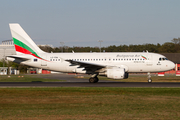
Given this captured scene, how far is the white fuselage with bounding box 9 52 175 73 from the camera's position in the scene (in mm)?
32688

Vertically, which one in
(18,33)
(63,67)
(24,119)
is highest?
(18,33)

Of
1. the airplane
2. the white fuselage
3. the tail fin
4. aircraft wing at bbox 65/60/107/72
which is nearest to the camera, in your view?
aircraft wing at bbox 65/60/107/72

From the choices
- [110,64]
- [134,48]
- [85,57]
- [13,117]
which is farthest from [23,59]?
[134,48]

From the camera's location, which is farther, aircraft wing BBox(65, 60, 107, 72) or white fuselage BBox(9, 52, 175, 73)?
white fuselage BBox(9, 52, 175, 73)

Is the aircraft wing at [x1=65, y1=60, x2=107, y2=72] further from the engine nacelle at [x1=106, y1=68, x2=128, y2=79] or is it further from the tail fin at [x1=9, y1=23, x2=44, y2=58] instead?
the tail fin at [x1=9, y1=23, x2=44, y2=58]

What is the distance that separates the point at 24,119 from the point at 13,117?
73cm

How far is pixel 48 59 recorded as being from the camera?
34.2 m

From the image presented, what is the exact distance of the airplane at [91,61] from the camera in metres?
32.3

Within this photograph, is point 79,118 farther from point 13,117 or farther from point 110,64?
point 110,64

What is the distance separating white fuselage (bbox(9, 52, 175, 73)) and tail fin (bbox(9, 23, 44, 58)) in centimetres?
92

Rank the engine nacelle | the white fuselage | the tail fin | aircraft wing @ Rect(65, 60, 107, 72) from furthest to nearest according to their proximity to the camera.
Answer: the tail fin → the white fuselage → aircraft wing @ Rect(65, 60, 107, 72) → the engine nacelle

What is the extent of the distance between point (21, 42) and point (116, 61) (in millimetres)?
13471

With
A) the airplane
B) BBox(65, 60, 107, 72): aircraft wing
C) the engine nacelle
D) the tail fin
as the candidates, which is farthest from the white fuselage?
the engine nacelle

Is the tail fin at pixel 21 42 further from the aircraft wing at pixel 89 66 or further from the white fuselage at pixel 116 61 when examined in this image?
the aircraft wing at pixel 89 66
